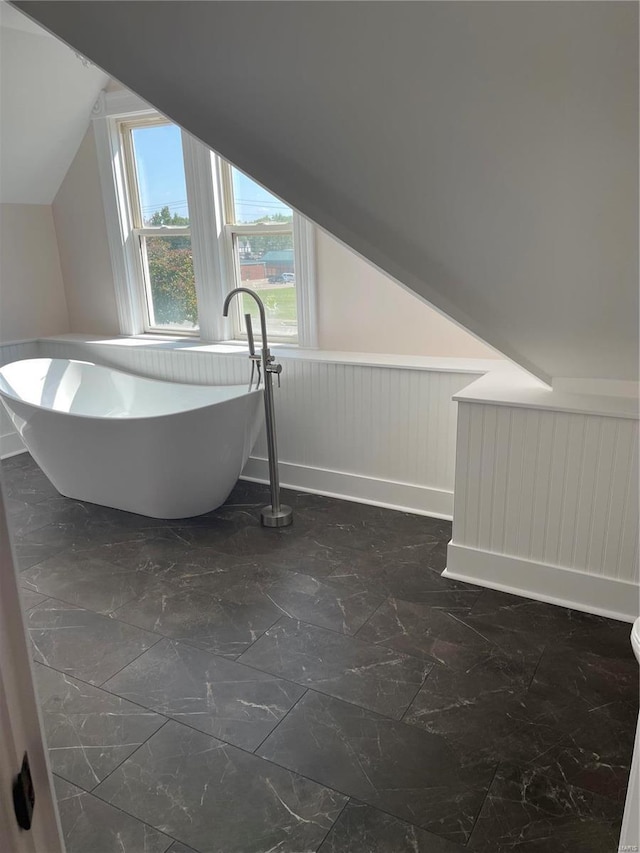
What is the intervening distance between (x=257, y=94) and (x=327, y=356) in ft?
7.45

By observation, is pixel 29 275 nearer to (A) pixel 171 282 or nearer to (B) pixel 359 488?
(A) pixel 171 282

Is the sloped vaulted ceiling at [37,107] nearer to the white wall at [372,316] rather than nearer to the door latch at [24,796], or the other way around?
the white wall at [372,316]

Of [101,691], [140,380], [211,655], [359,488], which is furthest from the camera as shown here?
[140,380]

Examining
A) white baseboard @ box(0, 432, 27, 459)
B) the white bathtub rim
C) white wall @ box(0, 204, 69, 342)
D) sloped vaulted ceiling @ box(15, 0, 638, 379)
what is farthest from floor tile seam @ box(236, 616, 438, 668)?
white wall @ box(0, 204, 69, 342)

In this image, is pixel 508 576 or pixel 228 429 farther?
pixel 228 429

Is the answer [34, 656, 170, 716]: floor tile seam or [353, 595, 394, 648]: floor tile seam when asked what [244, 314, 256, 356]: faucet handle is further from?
[34, 656, 170, 716]: floor tile seam

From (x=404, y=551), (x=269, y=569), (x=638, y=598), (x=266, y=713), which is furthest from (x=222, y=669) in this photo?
(x=638, y=598)

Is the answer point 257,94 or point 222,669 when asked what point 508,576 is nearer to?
point 222,669

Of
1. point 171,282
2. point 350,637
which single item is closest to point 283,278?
point 171,282

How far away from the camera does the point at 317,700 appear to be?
209 centimetres

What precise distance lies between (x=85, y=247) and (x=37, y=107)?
1003 mm

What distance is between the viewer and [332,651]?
2338 mm

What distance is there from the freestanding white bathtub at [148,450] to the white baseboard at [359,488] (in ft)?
1.31

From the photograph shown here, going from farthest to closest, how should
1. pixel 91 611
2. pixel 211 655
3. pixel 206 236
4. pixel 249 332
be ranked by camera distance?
pixel 206 236 → pixel 249 332 → pixel 91 611 → pixel 211 655
